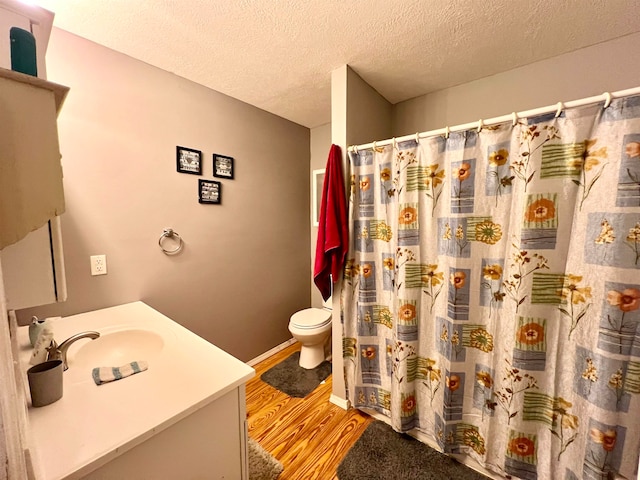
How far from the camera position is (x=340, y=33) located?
1.32 metres

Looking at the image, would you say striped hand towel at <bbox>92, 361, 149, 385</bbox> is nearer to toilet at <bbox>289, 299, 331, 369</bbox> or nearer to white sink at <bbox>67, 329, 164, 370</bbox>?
white sink at <bbox>67, 329, 164, 370</bbox>

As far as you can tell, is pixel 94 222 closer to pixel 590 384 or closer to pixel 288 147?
pixel 288 147

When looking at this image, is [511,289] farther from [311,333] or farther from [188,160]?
[188,160]

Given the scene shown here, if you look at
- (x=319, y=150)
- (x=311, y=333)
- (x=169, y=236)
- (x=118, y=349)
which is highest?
(x=319, y=150)

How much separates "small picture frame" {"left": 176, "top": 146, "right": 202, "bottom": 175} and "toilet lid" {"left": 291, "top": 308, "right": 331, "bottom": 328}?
1.42m

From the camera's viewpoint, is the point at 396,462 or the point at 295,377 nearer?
the point at 396,462

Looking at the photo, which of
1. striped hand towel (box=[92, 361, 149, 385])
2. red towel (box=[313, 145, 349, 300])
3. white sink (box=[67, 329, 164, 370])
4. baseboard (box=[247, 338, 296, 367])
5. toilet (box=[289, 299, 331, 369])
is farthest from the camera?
baseboard (box=[247, 338, 296, 367])

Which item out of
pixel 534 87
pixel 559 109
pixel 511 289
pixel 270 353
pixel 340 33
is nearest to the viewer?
pixel 559 109

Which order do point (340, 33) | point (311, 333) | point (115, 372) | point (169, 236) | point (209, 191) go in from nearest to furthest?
point (115, 372), point (340, 33), point (169, 236), point (209, 191), point (311, 333)

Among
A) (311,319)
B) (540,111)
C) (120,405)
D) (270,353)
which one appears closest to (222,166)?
(311,319)

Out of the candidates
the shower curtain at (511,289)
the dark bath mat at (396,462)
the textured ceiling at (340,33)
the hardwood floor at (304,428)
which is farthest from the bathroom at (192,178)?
the dark bath mat at (396,462)

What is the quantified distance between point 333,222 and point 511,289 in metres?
0.96

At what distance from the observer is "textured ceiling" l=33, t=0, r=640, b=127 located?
115 cm

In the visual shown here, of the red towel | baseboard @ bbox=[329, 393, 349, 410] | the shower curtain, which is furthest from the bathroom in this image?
baseboard @ bbox=[329, 393, 349, 410]
